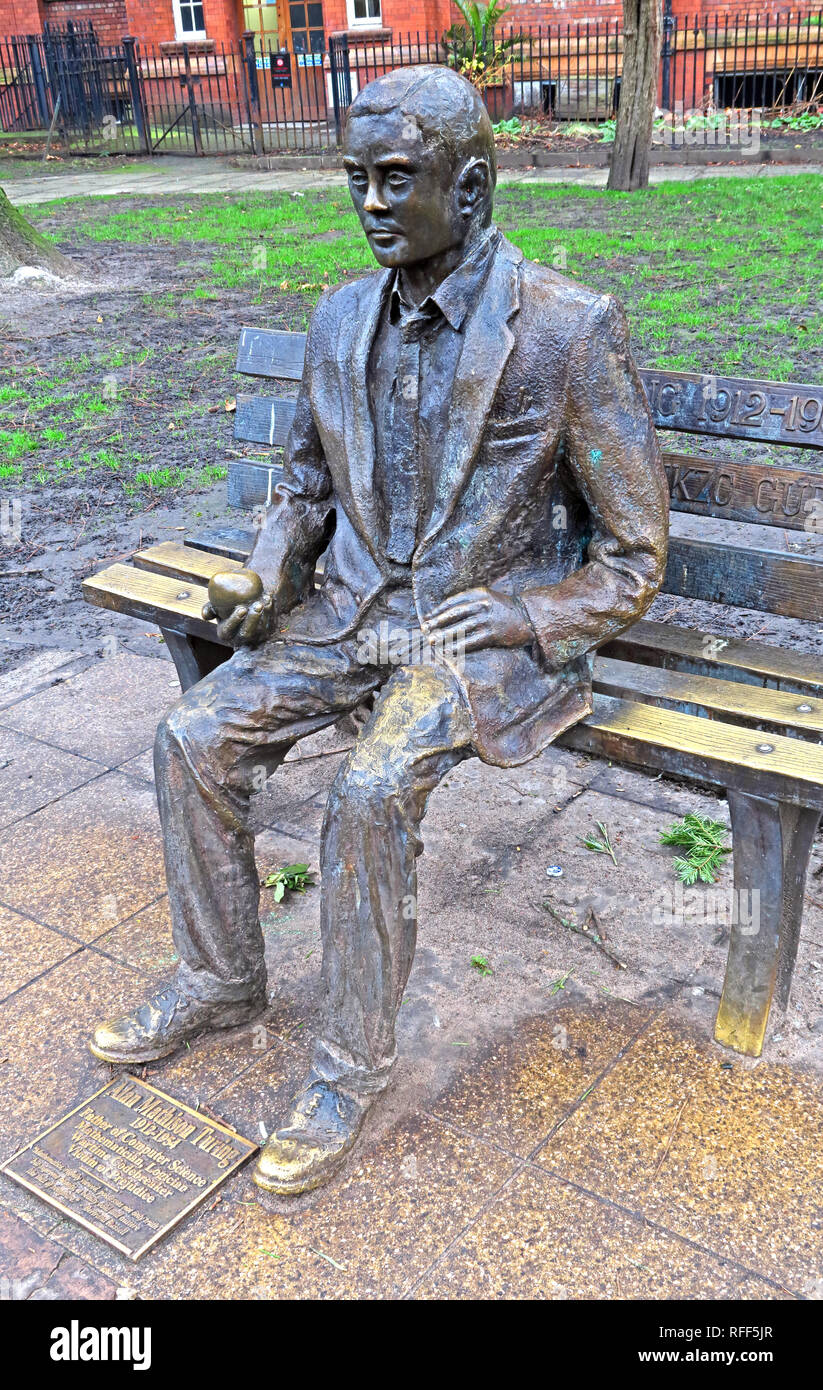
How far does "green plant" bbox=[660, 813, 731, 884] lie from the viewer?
11.0 ft

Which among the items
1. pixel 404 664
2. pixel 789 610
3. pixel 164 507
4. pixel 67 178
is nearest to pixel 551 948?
pixel 404 664

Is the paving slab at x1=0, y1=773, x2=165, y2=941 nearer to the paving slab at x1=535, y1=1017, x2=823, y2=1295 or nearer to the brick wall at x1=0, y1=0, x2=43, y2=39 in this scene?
the paving slab at x1=535, y1=1017, x2=823, y2=1295

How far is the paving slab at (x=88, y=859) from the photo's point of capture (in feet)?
11.2

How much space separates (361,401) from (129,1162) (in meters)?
1.70

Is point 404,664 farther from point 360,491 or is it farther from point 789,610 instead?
point 789,610

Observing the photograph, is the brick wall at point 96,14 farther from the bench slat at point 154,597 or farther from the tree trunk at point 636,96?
the bench slat at point 154,597

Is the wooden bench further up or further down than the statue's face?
further down

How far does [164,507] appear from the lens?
242 inches

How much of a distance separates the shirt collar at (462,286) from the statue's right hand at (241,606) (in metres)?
0.73

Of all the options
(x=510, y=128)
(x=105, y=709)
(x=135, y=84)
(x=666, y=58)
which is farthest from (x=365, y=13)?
(x=105, y=709)

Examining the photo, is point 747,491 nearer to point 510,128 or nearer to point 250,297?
point 250,297

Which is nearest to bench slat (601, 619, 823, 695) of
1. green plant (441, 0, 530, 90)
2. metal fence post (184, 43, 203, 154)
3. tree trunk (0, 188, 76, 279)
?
tree trunk (0, 188, 76, 279)

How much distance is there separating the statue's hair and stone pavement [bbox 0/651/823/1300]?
1.85m

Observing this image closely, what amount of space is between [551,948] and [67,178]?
1777 cm
